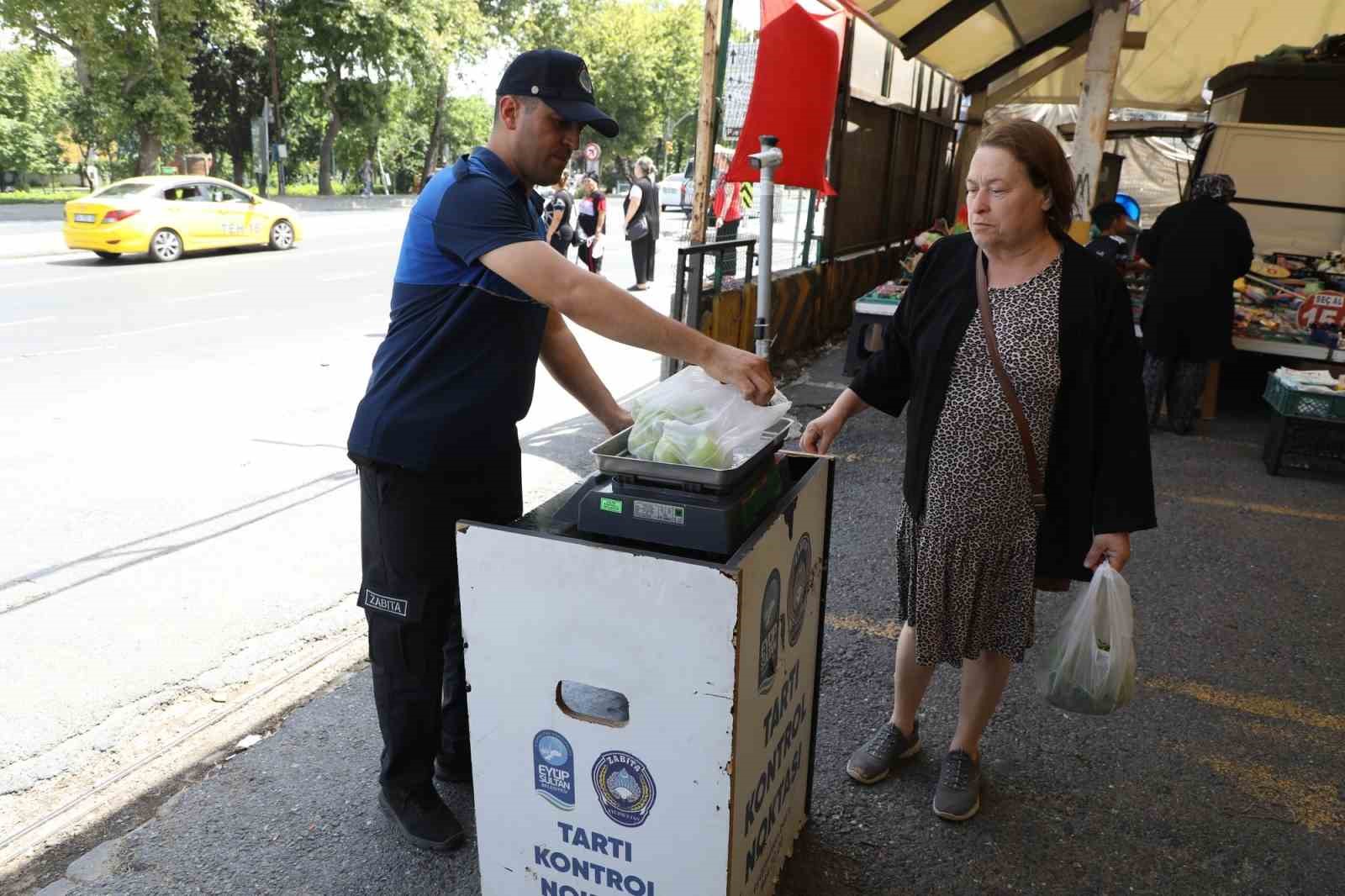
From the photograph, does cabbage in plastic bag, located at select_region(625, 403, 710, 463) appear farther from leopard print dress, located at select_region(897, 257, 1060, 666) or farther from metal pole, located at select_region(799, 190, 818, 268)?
metal pole, located at select_region(799, 190, 818, 268)

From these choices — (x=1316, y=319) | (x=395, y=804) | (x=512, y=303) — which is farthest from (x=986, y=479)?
(x=1316, y=319)

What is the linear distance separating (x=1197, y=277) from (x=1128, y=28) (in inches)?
359

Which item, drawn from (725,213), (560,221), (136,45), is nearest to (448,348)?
(725,213)

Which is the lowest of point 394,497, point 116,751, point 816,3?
point 116,751

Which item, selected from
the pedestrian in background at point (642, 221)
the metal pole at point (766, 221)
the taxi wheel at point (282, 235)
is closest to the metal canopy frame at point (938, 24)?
the pedestrian in background at point (642, 221)

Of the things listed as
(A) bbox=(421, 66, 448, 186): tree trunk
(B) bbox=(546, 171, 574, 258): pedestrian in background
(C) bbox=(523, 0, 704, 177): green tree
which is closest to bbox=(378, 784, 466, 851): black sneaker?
(B) bbox=(546, 171, 574, 258): pedestrian in background

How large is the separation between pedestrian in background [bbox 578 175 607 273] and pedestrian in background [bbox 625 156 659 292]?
520 millimetres

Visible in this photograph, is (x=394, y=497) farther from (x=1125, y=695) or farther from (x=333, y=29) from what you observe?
(x=333, y=29)

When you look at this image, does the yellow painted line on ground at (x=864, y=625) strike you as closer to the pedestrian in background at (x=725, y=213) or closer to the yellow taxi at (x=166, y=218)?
the pedestrian in background at (x=725, y=213)

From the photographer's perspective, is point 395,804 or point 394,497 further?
point 395,804

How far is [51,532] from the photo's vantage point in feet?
14.8

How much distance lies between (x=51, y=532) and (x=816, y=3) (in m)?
6.14

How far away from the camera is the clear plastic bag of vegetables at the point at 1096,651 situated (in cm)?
244

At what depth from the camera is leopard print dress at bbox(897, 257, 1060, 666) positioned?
2281 millimetres
